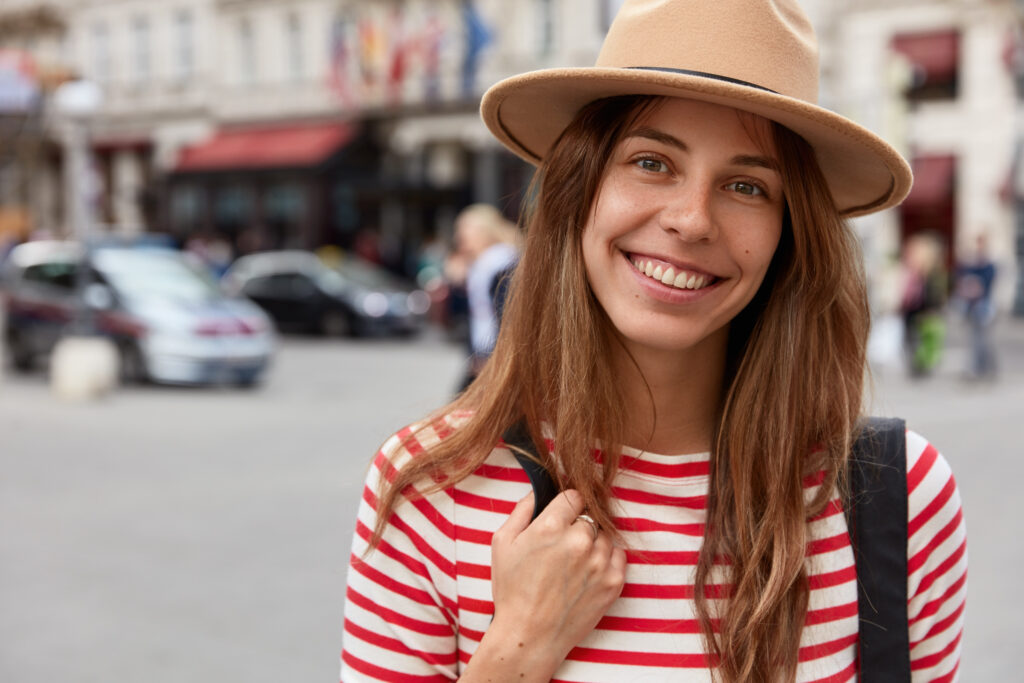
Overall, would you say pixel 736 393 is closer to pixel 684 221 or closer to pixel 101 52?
pixel 684 221

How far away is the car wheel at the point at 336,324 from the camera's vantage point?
20.2m

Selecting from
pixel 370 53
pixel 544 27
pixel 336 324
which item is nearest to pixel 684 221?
pixel 336 324

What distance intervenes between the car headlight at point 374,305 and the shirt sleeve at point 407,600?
18456 millimetres

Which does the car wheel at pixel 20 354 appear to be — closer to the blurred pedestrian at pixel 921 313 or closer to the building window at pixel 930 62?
the blurred pedestrian at pixel 921 313

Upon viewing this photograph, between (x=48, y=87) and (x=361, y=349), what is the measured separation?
515 inches

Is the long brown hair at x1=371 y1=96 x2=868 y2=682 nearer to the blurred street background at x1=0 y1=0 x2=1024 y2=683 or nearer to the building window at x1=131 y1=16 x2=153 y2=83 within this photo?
the blurred street background at x1=0 y1=0 x2=1024 y2=683

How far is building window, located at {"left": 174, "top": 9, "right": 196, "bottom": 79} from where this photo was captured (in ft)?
112

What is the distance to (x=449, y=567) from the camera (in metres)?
1.57

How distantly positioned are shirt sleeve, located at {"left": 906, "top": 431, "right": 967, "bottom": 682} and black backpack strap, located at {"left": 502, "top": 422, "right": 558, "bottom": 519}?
19.7 inches

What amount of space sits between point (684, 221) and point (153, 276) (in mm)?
13135

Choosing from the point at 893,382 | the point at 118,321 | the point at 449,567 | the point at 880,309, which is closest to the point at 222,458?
the point at 118,321

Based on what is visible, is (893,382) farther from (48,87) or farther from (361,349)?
(48,87)

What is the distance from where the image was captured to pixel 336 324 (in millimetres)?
20359

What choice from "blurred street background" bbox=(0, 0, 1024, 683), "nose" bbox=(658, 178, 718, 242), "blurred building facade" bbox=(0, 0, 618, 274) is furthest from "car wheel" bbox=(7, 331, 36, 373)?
"nose" bbox=(658, 178, 718, 242)
